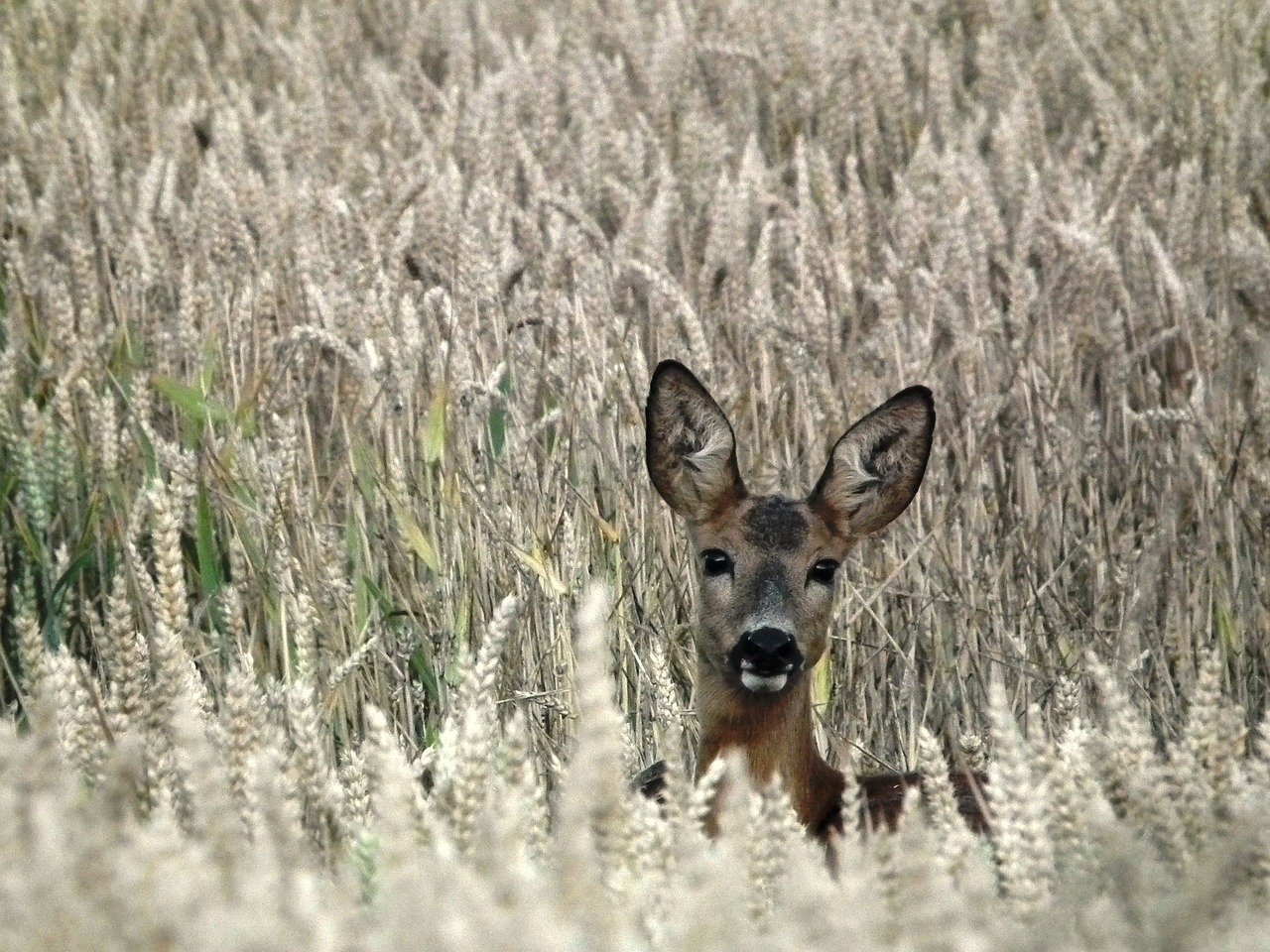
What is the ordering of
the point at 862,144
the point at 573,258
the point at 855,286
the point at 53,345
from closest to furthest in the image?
1. the point at 53,345
2. the point at 573,258
3. the point at 855,286
4. the point at 862,144

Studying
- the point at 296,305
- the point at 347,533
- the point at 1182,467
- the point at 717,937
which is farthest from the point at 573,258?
the point at 717,937

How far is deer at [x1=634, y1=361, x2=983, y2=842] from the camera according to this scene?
14.0 ft

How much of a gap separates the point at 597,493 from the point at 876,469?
0.94 m

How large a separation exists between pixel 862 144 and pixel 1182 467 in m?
3.13

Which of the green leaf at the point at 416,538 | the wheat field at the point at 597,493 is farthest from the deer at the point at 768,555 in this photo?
the green leaf at the point at 416,538

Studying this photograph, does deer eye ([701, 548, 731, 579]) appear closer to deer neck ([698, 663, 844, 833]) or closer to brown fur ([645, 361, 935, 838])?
brown fur ([645, 361, 935, 838])

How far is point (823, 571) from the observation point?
4.54 meters

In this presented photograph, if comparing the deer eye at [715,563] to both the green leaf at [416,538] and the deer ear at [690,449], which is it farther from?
the green leaf at [416,538]

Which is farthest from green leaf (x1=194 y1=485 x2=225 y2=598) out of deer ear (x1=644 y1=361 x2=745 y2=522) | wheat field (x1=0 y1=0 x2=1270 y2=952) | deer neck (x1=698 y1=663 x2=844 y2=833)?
deer neck (x1=698 y1=663 x2=844 y2=833)

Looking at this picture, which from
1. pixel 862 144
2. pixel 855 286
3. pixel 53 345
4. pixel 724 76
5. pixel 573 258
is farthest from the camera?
pixel 724 76

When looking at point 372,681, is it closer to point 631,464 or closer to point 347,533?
point 347,533

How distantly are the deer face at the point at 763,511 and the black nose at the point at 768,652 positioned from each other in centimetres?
5

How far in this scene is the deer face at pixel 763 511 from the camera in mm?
4395

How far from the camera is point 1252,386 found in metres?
6.05
